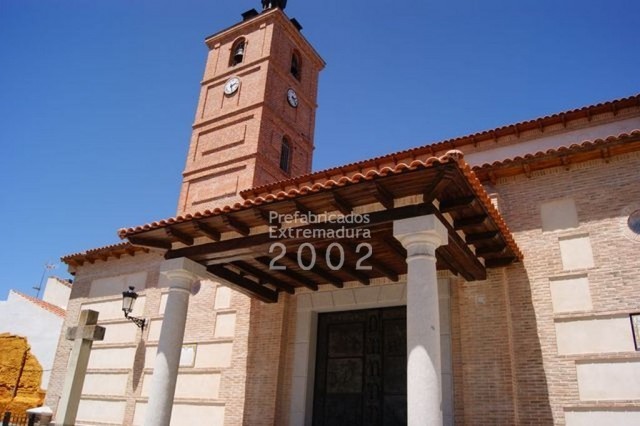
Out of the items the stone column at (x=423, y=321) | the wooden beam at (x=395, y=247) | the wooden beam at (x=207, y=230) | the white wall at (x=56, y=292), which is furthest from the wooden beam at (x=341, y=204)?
the white wall at (x=56, y=292)

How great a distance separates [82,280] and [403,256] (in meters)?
9.27

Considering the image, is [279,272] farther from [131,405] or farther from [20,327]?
[20,327]

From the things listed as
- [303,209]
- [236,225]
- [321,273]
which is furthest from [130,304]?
[303,209]

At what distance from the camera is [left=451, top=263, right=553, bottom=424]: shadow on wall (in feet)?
22.7

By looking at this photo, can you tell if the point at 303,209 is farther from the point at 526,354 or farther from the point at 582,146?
the point at 582,146

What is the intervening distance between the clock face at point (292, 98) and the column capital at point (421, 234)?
12251mm

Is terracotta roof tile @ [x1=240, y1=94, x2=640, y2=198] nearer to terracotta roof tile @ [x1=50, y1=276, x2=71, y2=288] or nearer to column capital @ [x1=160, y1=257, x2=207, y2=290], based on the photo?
column capital @ [x1=160, y1=257, x2=207, y2=290]

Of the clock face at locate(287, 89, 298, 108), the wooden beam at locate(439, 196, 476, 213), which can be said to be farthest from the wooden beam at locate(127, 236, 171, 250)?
the clock face at locate(287, 89, 298, 108)

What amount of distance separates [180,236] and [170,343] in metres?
1.57

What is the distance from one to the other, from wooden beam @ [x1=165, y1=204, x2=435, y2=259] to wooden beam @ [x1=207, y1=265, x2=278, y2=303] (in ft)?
1.75

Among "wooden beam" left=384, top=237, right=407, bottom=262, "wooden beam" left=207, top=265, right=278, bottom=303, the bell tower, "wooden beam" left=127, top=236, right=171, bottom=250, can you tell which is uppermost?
the bell tower

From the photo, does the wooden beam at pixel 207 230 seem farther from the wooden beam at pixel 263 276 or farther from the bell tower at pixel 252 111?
the bell tower at pixel 252 111

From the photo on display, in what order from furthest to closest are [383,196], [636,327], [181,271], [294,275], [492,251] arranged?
[294,275] → [181,271] → [492,251] → [636,327] → [383,196]

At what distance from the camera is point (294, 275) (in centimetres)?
881
